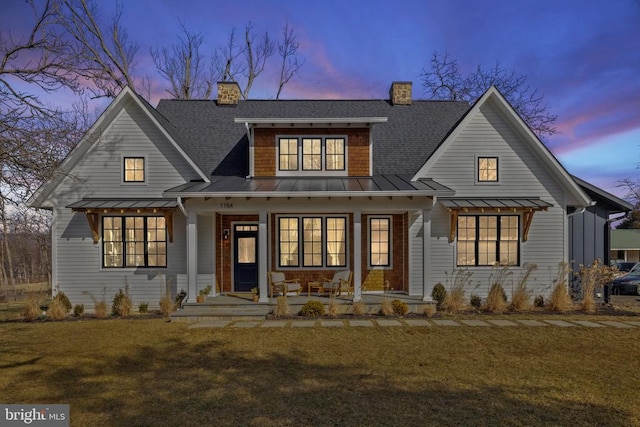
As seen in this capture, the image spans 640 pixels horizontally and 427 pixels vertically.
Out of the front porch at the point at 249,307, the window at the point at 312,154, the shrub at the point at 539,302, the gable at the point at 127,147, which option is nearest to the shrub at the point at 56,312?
the front porch at the point at 249,307

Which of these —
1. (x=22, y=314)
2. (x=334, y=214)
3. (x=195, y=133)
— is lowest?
(x=22, y=314)

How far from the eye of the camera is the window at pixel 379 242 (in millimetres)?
13906

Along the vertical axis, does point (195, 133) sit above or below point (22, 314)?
above

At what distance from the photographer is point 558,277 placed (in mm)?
13289

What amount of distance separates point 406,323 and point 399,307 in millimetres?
1091

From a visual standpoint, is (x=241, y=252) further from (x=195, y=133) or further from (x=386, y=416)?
(x=386, y=416)

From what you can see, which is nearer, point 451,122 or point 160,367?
point 160,367

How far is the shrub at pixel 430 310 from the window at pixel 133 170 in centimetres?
1020

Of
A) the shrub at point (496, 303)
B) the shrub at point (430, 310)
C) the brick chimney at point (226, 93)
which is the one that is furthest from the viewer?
the brick chimney at point (226, 93)

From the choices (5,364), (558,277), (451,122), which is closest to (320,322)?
(5,364)

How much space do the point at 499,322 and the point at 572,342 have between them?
207 centimetres

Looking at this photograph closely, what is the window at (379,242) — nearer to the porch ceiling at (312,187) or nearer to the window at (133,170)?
the porch ceiling at (312,187)

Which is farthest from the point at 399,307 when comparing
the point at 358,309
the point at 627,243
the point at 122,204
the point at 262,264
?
the point at 627,243

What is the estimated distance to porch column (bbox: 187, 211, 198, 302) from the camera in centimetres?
1186
